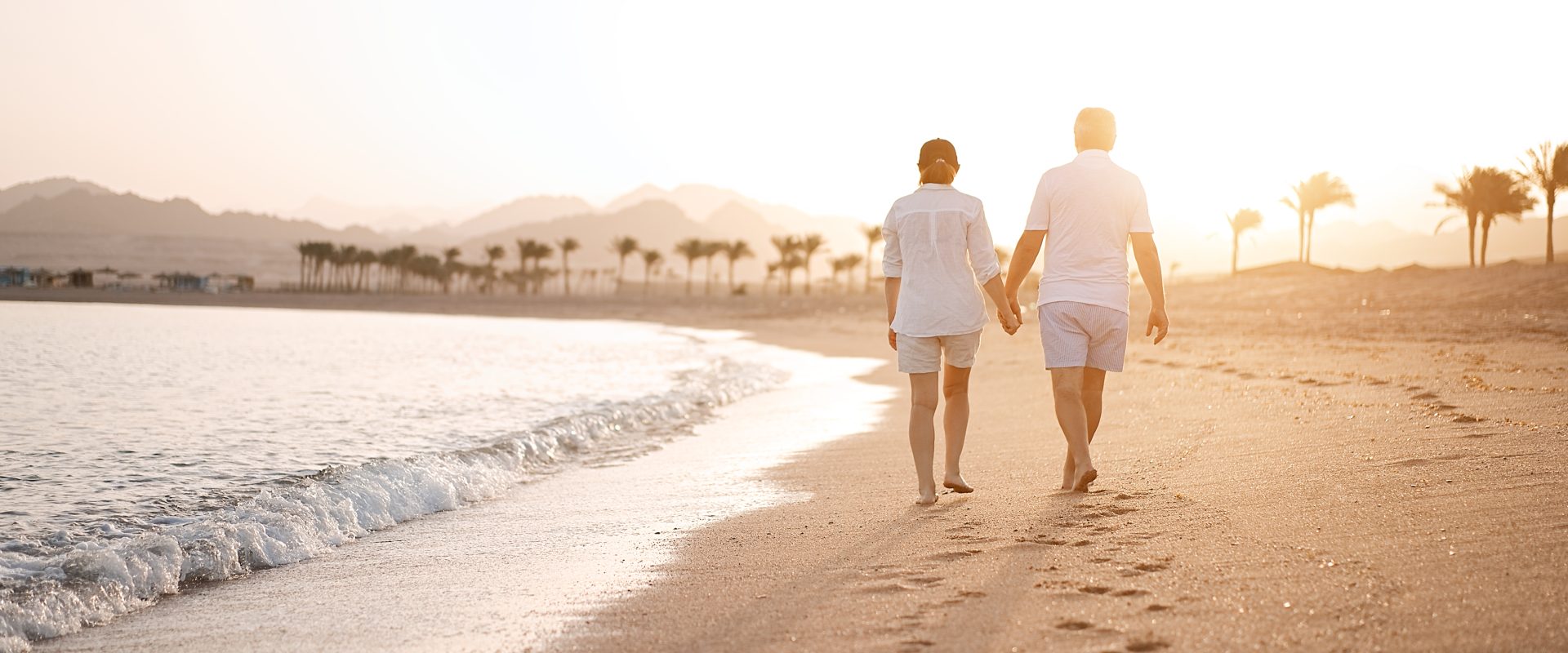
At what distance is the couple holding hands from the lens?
4.84 meters

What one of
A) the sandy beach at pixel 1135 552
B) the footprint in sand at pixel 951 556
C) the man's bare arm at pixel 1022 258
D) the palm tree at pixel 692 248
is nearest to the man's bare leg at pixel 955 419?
the sandy beach at pixel 1135 552

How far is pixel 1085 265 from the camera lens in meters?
4.85

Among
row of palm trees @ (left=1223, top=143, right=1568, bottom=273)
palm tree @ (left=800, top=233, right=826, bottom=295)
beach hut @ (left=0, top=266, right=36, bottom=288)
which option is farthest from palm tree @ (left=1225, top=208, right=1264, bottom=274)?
beach hut @ (left=0, top=266, right=36, bottom=288)

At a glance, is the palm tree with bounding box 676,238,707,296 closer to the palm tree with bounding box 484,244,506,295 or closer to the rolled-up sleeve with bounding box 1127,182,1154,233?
the palm tree with bounding box 484,244,506,295

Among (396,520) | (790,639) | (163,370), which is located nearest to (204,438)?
(396,520)

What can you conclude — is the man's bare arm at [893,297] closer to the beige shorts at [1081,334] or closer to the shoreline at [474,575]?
the beige shorts at [1081,334]

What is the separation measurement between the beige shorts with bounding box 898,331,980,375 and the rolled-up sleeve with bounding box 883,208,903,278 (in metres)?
0.32

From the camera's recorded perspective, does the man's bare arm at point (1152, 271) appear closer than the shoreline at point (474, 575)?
No

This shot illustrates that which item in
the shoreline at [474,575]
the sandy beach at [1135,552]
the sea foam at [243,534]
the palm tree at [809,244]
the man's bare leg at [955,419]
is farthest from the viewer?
the palm tree at [809,244]

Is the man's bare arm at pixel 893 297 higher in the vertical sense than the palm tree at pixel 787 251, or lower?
lower

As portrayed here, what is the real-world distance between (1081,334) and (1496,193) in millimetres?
54835

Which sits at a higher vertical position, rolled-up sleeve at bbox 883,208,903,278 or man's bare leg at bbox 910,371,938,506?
rolled-up sleeve at bbox 883,208,903,278

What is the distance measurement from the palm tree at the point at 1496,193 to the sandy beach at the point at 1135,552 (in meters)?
49.2

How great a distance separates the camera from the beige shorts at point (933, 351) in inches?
200
